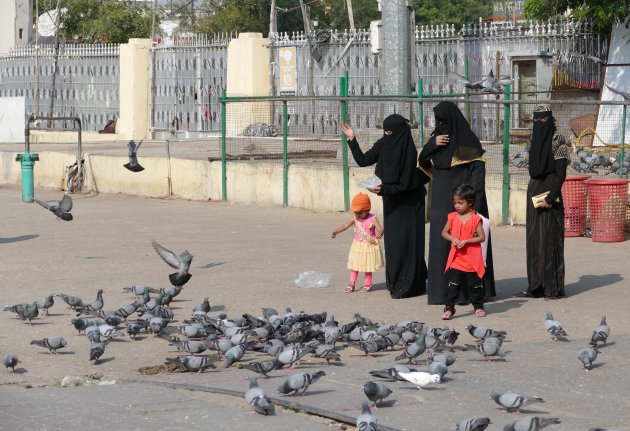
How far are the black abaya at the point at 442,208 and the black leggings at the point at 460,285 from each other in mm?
431

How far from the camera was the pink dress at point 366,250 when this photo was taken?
10.9 meters

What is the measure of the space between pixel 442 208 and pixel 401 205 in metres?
0.55

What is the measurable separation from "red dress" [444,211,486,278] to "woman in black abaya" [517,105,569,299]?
0.97 m

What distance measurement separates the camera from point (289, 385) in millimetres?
6957

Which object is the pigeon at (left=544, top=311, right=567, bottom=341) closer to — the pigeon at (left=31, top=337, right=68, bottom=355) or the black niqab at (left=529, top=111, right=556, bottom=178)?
the black niqab at (left=529, top=111, right=556, bottom=178)

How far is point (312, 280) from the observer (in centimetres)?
1148

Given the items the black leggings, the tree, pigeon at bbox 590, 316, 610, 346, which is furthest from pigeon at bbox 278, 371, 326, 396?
the tree

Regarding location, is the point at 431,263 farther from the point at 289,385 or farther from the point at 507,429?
the point at 507,429

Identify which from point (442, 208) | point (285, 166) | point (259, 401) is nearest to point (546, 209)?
point (442, 208)

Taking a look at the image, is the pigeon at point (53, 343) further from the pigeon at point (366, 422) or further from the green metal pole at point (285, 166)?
the green metal pole at point (285, 166)

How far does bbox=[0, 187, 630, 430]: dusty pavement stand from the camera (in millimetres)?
6844

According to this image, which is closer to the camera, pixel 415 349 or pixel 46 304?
pixel 415 349

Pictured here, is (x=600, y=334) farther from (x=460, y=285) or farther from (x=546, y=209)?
(x=546, y=209)

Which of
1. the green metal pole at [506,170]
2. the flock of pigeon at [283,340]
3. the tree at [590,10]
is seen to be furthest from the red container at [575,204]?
the tree at [590,10]
